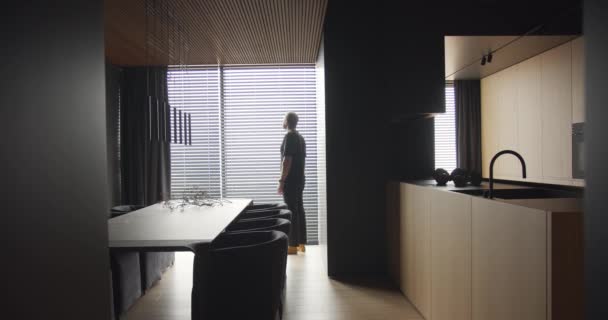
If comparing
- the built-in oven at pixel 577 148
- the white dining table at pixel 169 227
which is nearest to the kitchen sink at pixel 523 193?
the white dining table at pixel 169 227

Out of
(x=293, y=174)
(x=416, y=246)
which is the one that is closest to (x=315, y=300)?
(x=416, y=246)

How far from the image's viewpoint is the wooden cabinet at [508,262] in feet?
4.65

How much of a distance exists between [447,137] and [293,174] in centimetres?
276

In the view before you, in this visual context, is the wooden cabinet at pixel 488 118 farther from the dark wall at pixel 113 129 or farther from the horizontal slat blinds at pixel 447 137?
the dark wall at pixel 113 129

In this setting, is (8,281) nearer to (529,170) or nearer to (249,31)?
(249,31)

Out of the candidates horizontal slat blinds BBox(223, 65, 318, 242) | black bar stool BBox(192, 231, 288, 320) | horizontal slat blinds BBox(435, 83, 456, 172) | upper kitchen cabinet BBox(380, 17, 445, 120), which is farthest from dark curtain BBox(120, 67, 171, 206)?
horizontal slat blinds BBox(435, 83, 456, 172)

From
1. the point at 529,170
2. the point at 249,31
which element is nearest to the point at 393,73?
the point at 249,31

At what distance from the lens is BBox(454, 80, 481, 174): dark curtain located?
19.5ft

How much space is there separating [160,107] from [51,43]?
2.56 m

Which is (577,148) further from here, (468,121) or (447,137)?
(447,137)

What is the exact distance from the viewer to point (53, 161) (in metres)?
0.64

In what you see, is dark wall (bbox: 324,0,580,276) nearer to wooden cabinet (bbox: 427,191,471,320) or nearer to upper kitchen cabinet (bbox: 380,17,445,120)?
upper kitchen cabinet (bbox: 380,17,445,120)

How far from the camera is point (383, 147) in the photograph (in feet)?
13.1

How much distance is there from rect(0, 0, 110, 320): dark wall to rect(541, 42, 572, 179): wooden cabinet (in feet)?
15.6
